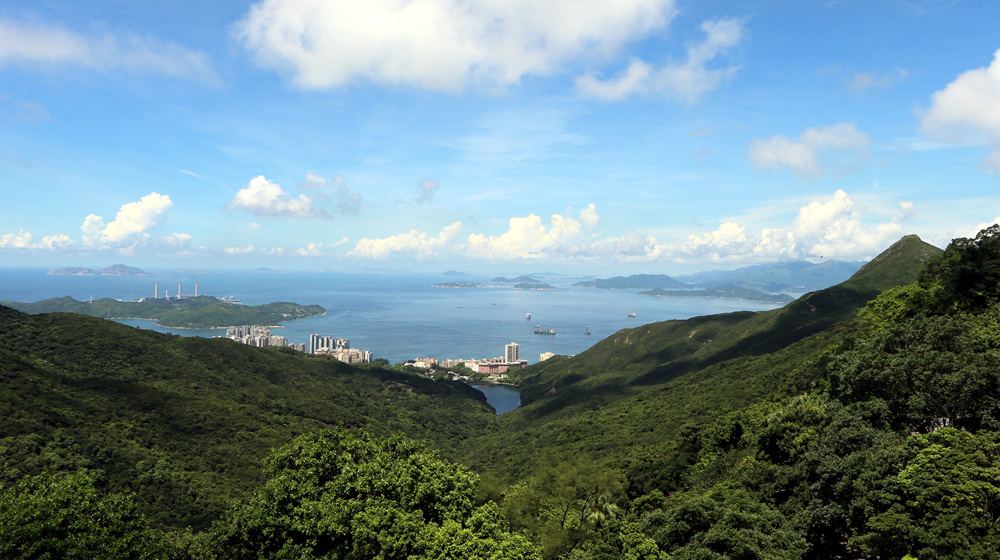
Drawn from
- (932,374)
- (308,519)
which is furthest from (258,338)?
(932,374)

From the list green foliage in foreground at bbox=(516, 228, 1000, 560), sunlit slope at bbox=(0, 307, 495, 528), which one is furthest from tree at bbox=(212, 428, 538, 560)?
sunlit slope at bbox=(0, 307, 495, 528)

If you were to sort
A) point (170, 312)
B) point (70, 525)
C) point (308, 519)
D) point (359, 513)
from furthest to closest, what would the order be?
point (170, 312) → point (308, 519) → point (359, 513) → point (70, 525)

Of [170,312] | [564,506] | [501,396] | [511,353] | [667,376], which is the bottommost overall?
[501,396]

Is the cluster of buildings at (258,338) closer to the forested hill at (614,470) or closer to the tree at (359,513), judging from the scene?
the forested hill at (614,470)

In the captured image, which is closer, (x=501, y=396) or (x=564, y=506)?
(x=564, y=506)

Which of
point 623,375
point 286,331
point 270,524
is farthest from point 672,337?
point 286,331

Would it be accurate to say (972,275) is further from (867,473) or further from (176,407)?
(176,407)

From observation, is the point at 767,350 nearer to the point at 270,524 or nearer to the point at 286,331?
the point at 270,524

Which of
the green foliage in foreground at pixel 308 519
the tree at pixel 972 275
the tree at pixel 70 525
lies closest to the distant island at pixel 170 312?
the tree at pixel 70 525
